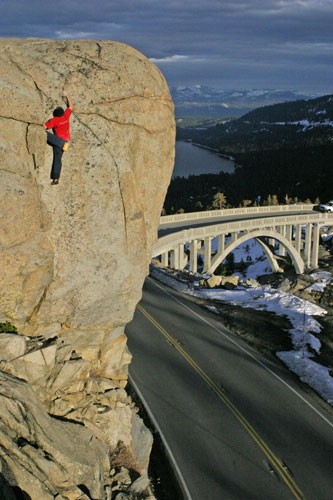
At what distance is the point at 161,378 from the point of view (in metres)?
21.4

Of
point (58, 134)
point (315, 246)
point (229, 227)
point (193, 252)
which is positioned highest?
point (58, 134)

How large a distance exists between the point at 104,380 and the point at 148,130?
684cm

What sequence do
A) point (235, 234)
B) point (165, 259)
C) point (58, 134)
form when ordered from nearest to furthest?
point (58, 134)
point (165, 259)
point (235, 234)

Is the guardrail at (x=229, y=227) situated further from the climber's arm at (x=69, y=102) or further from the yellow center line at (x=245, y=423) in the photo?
the climber's arm at (x=69, y=102)

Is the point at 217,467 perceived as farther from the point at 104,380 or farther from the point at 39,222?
the point at 39,222

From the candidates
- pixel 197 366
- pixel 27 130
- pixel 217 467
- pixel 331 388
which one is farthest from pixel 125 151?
pixel 331 388

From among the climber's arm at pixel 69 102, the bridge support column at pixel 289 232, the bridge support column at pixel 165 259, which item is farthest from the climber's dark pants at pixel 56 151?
the bridge support column at pixel 289 232

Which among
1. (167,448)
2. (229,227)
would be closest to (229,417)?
(167,448)

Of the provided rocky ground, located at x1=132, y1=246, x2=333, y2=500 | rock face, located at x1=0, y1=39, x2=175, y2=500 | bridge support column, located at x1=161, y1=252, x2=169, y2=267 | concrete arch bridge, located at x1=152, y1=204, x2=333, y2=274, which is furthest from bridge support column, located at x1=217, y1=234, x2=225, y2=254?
rock face, located at x1=0, y1=39, x2=175, y2=500

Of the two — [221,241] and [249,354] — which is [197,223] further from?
[249,354]

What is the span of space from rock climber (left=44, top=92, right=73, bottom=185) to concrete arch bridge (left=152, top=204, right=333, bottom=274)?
29.2 m

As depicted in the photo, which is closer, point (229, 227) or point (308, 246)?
point (229, 227)

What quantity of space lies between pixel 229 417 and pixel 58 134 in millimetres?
12629

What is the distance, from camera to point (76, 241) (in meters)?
12.3
